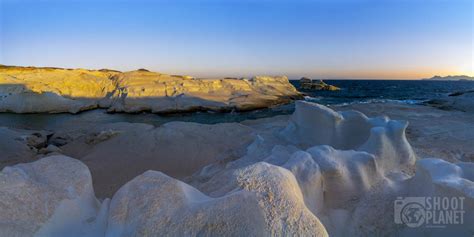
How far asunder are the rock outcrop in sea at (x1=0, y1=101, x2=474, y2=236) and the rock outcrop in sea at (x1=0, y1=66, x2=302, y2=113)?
18418mm

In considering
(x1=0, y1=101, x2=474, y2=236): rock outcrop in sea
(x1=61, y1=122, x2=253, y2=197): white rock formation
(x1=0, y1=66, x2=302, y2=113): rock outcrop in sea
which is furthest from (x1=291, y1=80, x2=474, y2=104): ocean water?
(x1=0, y1=101, x2=474, y2=236): rock outcrop in sea

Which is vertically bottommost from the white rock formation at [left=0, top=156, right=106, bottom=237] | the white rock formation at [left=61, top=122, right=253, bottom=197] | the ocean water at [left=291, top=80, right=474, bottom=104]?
the white rock formation at [left=61, top=122, right=253, bottom=197]

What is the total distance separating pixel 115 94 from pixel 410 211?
82.0ft

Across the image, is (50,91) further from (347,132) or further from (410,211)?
(410,211)

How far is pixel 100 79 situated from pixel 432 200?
29403mm

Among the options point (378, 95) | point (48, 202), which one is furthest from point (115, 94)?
point (378, 95)

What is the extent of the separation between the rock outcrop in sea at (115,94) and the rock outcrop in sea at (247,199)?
725 inches

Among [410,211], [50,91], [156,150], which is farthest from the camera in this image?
[50,91]

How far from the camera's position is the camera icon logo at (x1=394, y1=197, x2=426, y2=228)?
3096 millimetres

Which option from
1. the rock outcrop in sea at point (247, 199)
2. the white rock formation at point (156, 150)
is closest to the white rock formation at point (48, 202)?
the rock outcrop in sea at point (247, 199)

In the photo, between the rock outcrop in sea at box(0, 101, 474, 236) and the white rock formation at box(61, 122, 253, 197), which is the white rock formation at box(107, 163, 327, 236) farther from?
the white rock formation at box(61, 122, 253, 197)

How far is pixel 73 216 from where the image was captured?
116 inches

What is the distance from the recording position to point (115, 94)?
2472 cm

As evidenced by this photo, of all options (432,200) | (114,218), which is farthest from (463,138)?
(114,218)
